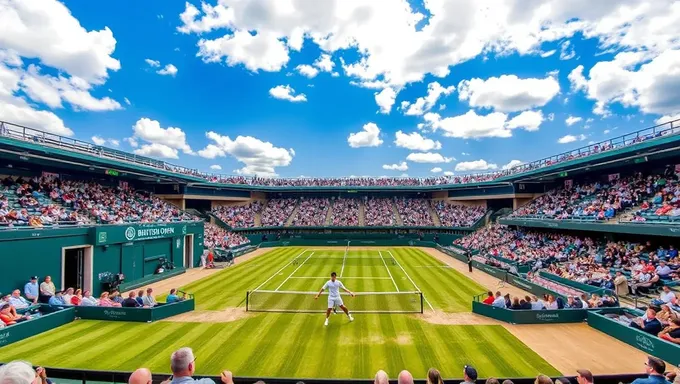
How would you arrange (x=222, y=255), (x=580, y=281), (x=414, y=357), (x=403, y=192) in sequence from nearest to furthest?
(x=414, y=357) < (x=580, y=281) < (x=222, y=255) < (x=403, y=192)

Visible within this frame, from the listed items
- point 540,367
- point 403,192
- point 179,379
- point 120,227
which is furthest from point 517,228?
point 179,379

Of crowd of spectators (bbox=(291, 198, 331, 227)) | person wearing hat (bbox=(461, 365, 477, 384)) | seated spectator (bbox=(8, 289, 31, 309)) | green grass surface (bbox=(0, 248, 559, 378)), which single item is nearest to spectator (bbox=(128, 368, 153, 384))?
person wearing hat (bbox=(461, 365, 477, 384))

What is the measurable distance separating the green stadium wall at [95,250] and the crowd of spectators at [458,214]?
33.8 meters

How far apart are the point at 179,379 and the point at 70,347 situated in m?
10.1

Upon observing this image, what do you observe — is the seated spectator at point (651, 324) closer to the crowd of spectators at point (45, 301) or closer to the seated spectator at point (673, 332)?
the seated spectator at point (673, 332)

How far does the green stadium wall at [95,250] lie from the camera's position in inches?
619

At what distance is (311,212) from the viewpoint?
170ft

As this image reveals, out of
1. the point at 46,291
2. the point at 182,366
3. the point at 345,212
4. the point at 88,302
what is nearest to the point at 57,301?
the point at 88,302

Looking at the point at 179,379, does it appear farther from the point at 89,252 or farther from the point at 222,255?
the point at 222,255

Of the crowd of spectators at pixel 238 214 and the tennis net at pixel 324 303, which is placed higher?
the crowd of spectators at pixel 238 214

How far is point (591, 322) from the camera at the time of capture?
516 inches

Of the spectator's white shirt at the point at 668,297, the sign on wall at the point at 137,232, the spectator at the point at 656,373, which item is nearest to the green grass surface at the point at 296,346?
the spectator at the point at 656,373

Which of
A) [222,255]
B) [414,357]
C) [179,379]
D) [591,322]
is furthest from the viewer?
[222,255]

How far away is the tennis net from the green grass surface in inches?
29.5
